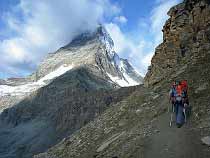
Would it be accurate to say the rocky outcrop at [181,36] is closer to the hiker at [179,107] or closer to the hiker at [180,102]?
the hiker at [180,102]

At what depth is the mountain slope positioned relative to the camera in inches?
977

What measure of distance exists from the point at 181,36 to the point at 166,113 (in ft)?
78.9

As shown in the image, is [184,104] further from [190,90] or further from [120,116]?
[120,116]

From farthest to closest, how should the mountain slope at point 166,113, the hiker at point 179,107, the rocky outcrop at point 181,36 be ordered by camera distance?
the rocky outcrop at point 181,36
the hiker at point 179,107
the mountain slope at point 166,113

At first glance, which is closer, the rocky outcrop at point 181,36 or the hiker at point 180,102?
the hiker at point 180,102

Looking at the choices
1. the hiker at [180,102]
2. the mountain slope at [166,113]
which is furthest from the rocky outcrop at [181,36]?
the hiker at [180,102]

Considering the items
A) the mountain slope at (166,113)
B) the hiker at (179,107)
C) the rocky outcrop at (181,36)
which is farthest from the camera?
the rocky outcrop at (181,36)

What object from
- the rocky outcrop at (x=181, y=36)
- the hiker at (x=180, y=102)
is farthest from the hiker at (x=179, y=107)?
the rocky outcrop at (x=181, y=36)

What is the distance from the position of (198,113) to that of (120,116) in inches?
632


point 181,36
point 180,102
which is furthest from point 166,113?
point 181,36

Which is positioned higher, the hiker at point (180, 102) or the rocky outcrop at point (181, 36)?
the rocky outcrop at point (181, 36)

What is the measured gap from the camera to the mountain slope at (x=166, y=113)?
2483 centimetres

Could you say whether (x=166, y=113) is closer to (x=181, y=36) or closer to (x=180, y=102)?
(x=180, y=102)

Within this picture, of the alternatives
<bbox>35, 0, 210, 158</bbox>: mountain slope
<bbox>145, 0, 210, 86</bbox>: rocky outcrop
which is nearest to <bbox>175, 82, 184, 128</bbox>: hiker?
<bbox>35, 0, 210, 158</bbox>: mountain slope
